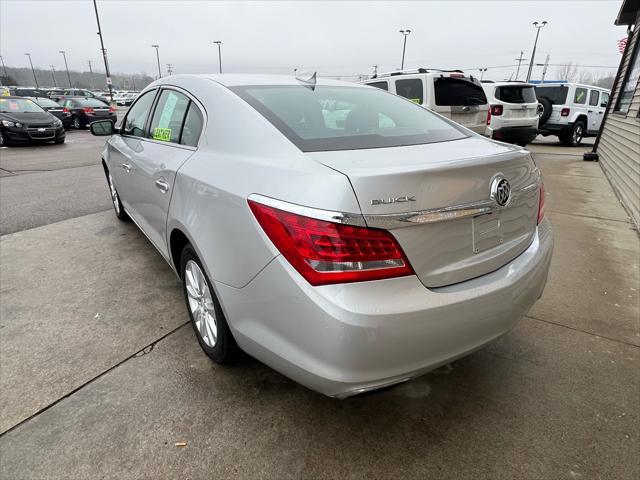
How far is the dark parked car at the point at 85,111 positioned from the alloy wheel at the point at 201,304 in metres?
17.8

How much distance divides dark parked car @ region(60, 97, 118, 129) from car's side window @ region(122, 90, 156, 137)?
1574cm

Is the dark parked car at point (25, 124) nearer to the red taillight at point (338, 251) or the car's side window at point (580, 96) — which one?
the red taillight at point (338, 251)

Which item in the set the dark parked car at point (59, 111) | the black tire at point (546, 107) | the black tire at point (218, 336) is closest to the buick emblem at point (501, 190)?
the black tire at point (218, 336)

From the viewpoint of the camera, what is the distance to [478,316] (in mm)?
1632

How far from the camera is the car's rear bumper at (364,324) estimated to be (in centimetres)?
141

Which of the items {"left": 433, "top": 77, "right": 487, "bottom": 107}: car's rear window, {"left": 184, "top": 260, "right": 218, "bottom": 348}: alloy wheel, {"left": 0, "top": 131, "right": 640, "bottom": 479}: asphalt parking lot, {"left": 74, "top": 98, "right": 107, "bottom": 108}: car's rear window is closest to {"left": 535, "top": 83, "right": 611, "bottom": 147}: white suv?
{"left": 433, "top": 77, "right": 487, "bottom": 107}: car's rear window

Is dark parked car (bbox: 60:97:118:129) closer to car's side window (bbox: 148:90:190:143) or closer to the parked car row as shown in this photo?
the parked car row

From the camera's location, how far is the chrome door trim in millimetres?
1391

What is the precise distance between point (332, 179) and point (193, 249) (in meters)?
1.06

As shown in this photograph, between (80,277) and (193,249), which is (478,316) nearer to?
(193,249)

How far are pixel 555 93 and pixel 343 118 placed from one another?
13918mm

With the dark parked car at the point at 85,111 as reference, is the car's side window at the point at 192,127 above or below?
above

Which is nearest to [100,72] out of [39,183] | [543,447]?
[39,183]

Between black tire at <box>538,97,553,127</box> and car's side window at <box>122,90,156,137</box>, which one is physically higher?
car's side window at <box>122,90,156,137</box>
